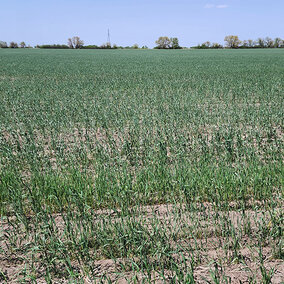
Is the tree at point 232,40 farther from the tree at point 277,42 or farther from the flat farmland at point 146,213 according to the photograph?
the flat farmland at point 146,213

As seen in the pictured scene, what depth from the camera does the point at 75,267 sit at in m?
3.21

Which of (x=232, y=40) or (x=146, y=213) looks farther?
(x=232, y=40)

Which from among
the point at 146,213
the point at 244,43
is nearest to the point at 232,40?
the point at 244,43

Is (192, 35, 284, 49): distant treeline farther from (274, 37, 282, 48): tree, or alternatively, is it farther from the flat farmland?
the flat farmland

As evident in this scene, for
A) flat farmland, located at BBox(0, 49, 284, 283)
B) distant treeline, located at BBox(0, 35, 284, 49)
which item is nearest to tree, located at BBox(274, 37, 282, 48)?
distant treeline, located at BBox(0, 35, 284, 49)

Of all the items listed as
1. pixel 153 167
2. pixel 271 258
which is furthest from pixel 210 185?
pixel 271 258

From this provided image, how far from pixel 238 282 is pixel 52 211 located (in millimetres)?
2887

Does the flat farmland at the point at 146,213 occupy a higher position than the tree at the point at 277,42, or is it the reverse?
the tree at the point at 277,42

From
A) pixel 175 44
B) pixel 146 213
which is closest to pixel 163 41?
pixel 175 44

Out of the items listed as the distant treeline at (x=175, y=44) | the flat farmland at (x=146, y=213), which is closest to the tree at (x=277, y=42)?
the distant treeline at (x=175, y=44)

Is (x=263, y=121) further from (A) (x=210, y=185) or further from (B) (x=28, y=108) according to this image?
(B) (x=28, y=108)

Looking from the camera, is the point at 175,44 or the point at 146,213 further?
the point at 175,44

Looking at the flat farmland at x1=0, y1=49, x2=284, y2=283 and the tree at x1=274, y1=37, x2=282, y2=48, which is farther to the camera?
the tree at x1=274, y1=37, x2=282, y2=48

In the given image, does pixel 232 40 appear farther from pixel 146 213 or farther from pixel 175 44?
pixel 146 213
